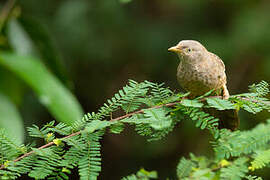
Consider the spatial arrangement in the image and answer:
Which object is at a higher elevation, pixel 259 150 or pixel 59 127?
pixel 59 127

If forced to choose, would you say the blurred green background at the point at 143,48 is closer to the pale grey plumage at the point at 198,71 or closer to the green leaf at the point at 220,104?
the pale grey plumage at the point at 198,71

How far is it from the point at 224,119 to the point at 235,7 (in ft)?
14.1

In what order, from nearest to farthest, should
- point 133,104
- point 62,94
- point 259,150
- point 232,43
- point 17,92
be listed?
point 259,150 < point 133,104 < point 62,94 < point 17,92 < point 232,43

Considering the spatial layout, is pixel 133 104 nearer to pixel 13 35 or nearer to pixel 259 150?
pixel 259 150

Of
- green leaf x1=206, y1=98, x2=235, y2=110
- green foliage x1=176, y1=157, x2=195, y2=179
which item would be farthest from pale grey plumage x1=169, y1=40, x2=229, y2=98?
green foliage x1=176, y1=157, x2=195, y2=179

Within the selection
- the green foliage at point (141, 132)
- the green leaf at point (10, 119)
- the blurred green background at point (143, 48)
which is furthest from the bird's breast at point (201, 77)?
the blurred green background at point (143, 48)

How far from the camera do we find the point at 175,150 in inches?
256

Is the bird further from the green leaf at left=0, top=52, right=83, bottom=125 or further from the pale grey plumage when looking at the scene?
the green leaf at left=0, top=52, right=83, bottom=125

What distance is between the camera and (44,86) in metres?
3.33

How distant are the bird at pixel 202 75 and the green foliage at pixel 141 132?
0.55m

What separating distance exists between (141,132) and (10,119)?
161cm

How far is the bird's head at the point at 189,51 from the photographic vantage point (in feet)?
9.91

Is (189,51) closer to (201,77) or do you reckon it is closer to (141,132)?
(201,77)

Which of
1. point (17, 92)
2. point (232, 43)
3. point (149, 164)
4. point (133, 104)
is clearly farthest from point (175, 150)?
point (133, 104)
